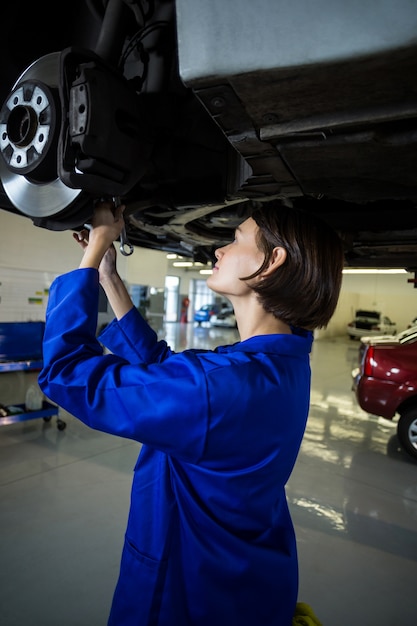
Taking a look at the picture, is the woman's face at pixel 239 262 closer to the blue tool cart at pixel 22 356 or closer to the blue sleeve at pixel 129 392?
the blue sleeve at pixel 129 392

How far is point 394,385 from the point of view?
3.17 metres

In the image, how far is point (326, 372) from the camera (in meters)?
6.95

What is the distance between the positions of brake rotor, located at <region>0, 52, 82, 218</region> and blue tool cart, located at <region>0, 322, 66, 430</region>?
2416mm

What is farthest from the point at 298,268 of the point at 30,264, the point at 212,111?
the point at 30,264

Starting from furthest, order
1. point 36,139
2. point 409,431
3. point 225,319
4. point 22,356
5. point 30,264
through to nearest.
→ point 225,319 < point 30,264 < point 22,356 < point 409,431 < point 36,139

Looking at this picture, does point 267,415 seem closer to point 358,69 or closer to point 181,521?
point 181,521

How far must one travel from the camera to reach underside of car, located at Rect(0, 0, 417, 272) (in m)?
0.57

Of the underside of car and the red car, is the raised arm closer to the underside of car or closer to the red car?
the underside of car

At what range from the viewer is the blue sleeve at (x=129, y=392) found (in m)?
0.59

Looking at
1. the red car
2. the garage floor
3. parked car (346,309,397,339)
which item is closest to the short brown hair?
the garage floor

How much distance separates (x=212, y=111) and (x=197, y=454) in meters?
0.62

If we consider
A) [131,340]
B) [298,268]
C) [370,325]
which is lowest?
[370,325]

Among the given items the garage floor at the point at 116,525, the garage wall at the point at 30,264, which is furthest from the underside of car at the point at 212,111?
the garage wall at the point at 30,264

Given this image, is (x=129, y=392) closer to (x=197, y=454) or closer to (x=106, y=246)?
(x=197, y=454)
